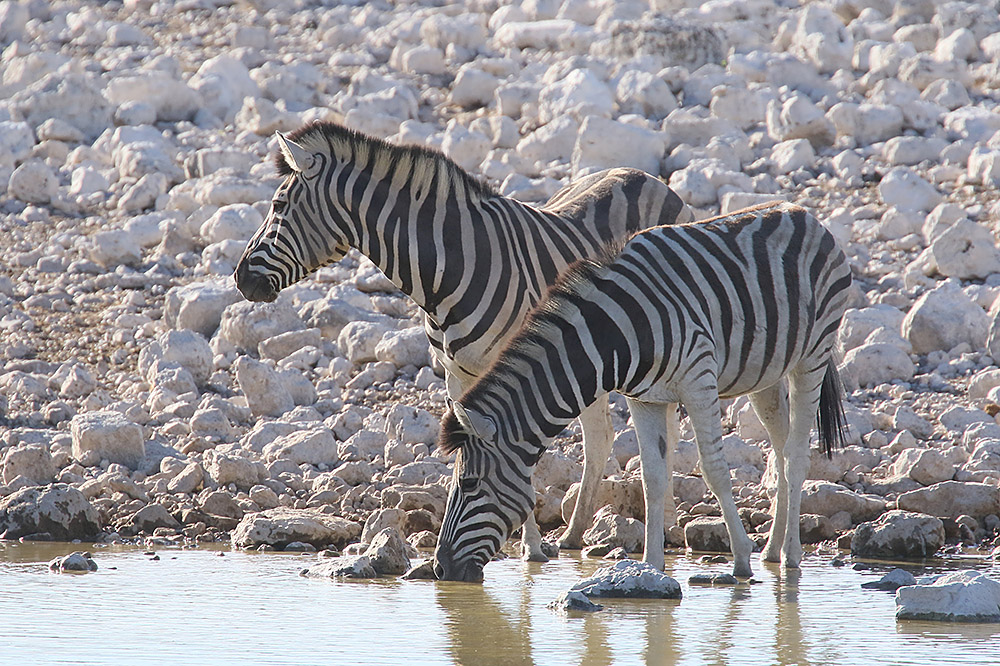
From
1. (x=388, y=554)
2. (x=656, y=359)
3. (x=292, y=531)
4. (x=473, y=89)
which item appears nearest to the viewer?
(x=656, y=359)

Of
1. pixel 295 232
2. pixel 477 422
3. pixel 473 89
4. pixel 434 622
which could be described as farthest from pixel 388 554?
pixel 473 89

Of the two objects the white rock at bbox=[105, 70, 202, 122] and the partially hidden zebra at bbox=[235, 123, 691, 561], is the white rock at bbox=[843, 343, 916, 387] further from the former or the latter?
the white rock at bbox=[105, 70, 202, 122]

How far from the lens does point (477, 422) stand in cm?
684

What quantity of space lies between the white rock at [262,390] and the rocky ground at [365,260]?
19mm

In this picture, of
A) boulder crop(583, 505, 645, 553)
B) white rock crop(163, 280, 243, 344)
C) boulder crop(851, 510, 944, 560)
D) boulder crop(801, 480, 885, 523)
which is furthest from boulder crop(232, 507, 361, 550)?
white rock crop(163, 280, 243, 344)

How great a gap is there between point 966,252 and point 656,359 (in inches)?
258

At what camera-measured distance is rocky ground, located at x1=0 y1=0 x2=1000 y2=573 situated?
30.8ft

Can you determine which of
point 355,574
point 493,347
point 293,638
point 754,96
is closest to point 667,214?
point 493,347

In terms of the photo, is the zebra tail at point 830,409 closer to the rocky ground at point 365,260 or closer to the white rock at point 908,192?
the rocky ground at point 365,260

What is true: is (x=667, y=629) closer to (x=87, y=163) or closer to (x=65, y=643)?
(x=65, y=643)

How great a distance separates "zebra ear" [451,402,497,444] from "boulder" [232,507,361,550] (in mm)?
2200

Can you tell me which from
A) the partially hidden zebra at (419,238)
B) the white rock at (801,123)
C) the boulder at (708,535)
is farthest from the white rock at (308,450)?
the white rock at (801,123)

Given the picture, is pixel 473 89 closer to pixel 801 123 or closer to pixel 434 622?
pixel 801 123

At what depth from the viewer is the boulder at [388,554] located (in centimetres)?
779
